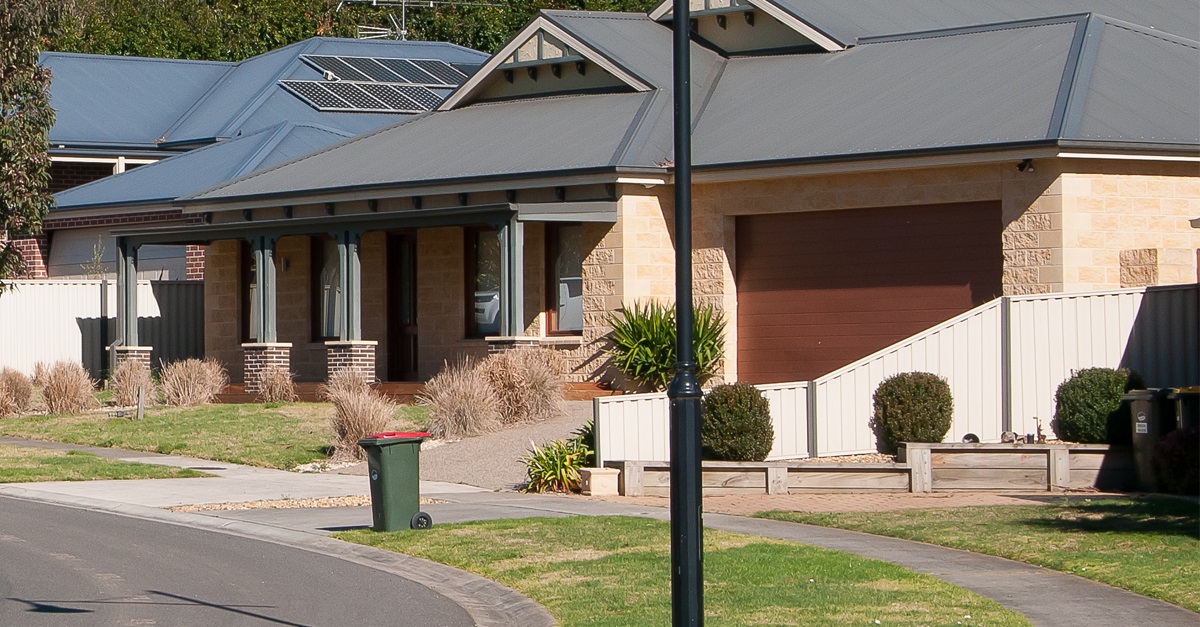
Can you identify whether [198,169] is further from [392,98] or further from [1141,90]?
[1141,90]

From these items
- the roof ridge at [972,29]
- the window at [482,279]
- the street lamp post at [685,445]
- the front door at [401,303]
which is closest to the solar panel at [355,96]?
the front door at [401,303]

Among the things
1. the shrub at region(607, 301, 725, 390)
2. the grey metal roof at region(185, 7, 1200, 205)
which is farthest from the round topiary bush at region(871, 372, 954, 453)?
the shrub at region(607, 301, 725, 390)

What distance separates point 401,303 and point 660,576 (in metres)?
18.3

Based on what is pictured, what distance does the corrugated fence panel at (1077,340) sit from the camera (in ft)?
65.4

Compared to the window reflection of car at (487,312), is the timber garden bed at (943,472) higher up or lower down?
lower down

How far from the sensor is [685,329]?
8.55 m

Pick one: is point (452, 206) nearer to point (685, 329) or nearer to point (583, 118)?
point (583, 118)

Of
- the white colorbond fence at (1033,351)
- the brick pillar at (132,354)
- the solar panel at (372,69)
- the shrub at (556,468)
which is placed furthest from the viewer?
the solar panel at (372,69)

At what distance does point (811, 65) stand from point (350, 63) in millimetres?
17070

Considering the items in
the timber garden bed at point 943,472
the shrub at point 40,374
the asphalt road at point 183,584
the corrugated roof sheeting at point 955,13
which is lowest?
the asphalt road at point 183,584

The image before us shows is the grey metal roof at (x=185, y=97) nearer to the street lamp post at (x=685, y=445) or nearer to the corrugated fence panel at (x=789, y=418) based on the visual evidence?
the corrugated fence panel at (x=789, y=418)

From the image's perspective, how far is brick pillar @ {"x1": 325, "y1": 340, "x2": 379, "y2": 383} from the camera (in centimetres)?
2697

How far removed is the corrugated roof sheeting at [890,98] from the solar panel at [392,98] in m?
11.7

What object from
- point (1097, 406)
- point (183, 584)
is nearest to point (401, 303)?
point (1097, 406)
